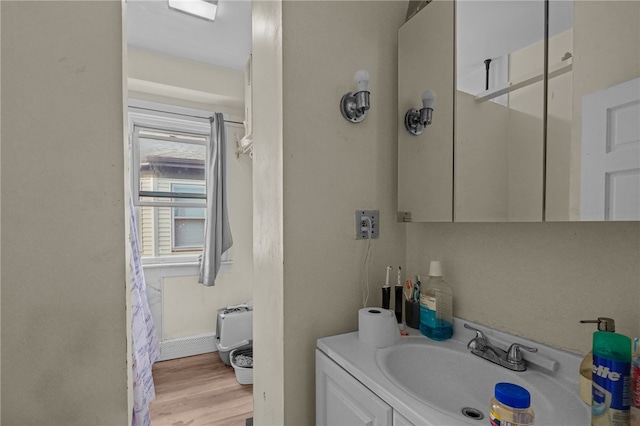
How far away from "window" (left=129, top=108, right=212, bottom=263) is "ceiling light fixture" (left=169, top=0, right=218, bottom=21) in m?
1.08

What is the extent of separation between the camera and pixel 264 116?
→ 119cm

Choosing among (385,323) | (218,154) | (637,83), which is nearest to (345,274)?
(385,323)

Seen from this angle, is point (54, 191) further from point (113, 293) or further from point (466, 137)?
point (466, 137)

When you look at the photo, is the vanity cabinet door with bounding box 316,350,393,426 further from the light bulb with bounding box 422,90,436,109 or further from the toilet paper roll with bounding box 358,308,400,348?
the light bulb with bounding box 422,90,436,109

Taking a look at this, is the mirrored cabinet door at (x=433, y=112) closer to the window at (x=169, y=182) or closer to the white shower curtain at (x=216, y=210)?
the white shower curtain at (x=216, y=210)

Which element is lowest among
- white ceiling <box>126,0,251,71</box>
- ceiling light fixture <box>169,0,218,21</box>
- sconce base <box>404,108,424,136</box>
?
sconce base <box>404,108,424,136</box>

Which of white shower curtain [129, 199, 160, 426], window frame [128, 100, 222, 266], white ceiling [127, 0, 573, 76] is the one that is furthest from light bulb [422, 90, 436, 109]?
window frame [128, 100, 222, 266]

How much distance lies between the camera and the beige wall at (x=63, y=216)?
0.88m

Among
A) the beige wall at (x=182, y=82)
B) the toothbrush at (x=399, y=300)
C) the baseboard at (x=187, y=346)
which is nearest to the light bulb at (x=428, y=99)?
the toothbrush at (x=399, y=300)

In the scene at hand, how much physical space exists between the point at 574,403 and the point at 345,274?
0.66 meters

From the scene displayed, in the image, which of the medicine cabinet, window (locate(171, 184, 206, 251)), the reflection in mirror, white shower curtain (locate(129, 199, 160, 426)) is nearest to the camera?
the medicine cabinet

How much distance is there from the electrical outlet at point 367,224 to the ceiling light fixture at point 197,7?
1568 millimetres

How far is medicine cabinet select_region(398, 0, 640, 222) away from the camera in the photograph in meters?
0.66

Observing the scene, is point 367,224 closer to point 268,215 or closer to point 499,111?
point 268,215
